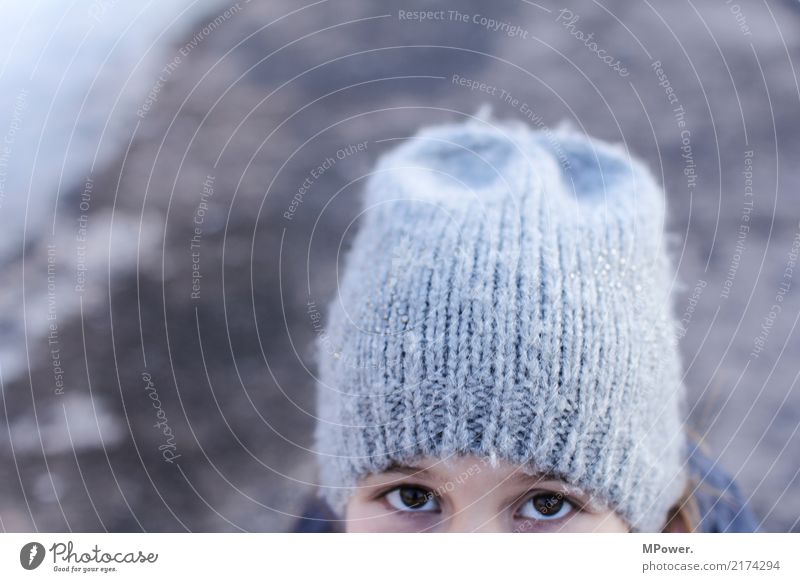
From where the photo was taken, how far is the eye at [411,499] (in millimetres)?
581

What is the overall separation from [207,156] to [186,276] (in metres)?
0.11

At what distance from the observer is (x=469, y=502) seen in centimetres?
57

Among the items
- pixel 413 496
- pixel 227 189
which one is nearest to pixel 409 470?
pixel 413 496

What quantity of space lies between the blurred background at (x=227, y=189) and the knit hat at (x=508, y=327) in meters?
0.05

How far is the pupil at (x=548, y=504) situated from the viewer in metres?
0.57

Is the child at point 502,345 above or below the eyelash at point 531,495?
above
